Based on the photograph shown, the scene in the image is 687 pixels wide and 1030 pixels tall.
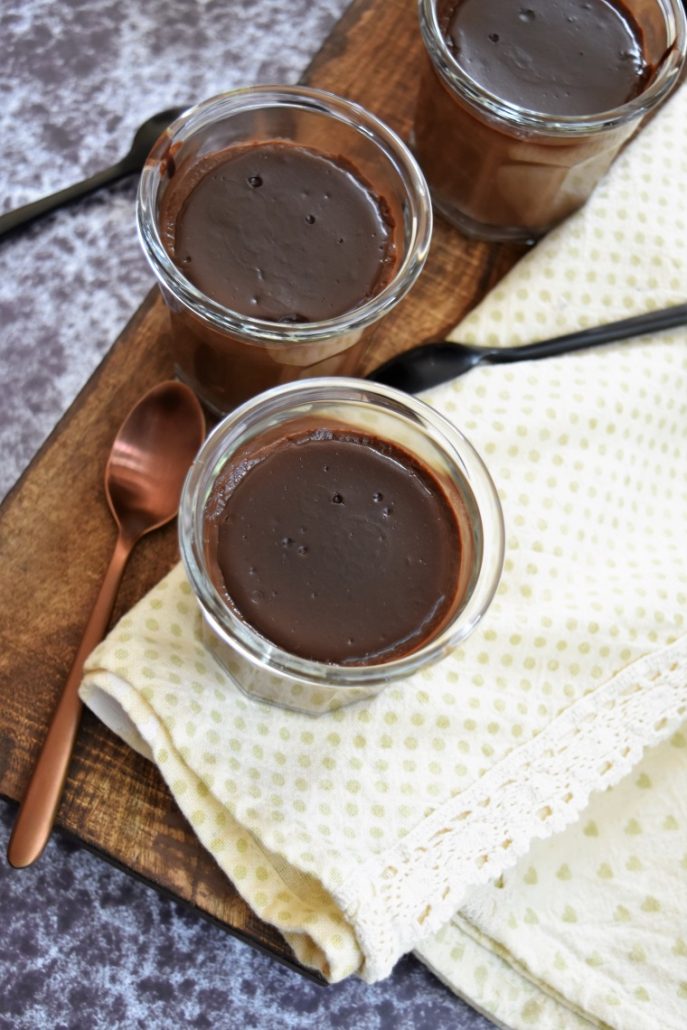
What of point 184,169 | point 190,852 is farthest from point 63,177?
point 190,852

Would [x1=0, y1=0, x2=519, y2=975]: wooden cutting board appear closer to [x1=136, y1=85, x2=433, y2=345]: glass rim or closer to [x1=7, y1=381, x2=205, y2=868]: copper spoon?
[x1=7, y1=381, x2=205, y2=868]: copper spoon

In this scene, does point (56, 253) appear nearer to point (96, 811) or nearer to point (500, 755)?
point (96, 811)

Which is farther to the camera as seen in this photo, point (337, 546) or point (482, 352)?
point (482, 352)

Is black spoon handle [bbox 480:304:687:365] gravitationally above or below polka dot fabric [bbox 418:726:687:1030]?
above

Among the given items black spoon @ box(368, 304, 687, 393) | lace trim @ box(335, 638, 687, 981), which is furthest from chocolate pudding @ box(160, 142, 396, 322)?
lace trim @ box(335, 638, 687, 981)

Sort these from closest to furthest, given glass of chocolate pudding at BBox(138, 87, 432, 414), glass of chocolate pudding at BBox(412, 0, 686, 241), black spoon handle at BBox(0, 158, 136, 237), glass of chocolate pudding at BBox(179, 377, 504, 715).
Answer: glass of chocolate pudding at BBox(179, 377, 504, 715), glass of chocolate pudding at BBox(138, 87, 432, 414), glass of chocolate pudding at BBox(412, 0, 686, 241), black spoon handle at BBox(0, 158, 136, 237)

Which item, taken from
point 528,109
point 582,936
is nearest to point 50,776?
point 582,936

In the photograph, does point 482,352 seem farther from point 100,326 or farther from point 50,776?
point 50,776
